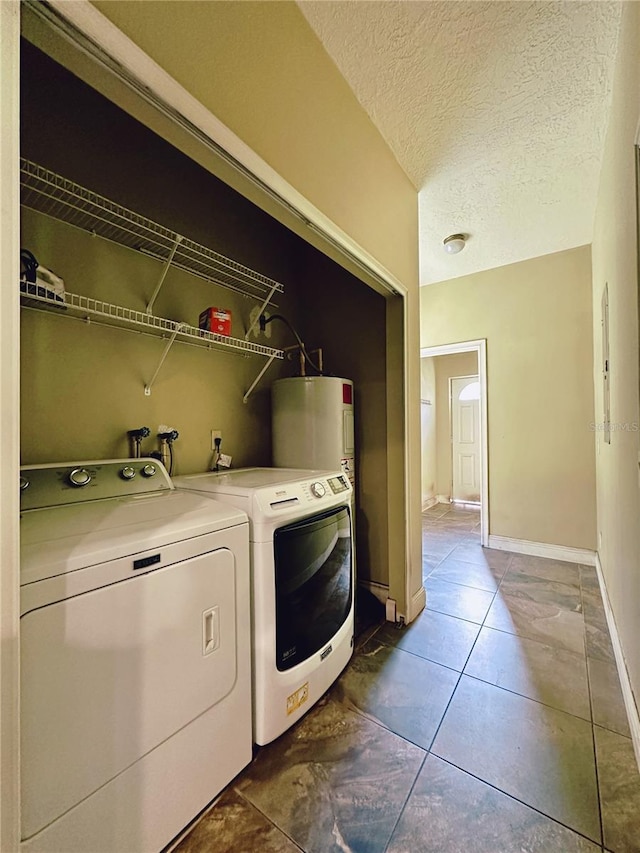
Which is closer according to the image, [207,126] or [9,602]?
[9,602]

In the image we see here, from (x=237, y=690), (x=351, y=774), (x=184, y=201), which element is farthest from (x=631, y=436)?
(x=184, y=201)

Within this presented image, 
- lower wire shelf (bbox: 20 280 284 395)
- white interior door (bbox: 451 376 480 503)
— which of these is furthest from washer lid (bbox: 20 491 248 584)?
white interior door (bbox: 451 376 480 503)

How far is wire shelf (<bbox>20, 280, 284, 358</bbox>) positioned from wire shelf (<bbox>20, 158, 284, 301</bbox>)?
0.29 metres

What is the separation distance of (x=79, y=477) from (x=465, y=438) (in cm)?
520

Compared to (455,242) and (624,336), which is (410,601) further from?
(455,242)

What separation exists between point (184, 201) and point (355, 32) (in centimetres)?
104

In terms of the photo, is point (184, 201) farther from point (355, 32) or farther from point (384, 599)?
point (384, 599)

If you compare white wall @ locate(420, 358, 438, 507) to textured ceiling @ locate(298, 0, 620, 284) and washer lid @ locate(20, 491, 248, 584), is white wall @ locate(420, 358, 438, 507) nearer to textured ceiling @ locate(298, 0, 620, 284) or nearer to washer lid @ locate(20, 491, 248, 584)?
textured ceiling @ locate(298, 0, 620, 284)

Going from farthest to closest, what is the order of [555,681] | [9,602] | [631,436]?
[555,681], [631,436], [9,602]

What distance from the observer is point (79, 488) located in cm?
125

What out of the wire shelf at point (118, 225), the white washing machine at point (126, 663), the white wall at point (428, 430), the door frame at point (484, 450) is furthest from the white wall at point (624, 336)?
the white wall at point (428, 430)

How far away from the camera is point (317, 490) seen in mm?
1495

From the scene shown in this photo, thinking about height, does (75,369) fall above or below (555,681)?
above

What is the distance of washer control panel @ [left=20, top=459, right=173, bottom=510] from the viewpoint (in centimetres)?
113
